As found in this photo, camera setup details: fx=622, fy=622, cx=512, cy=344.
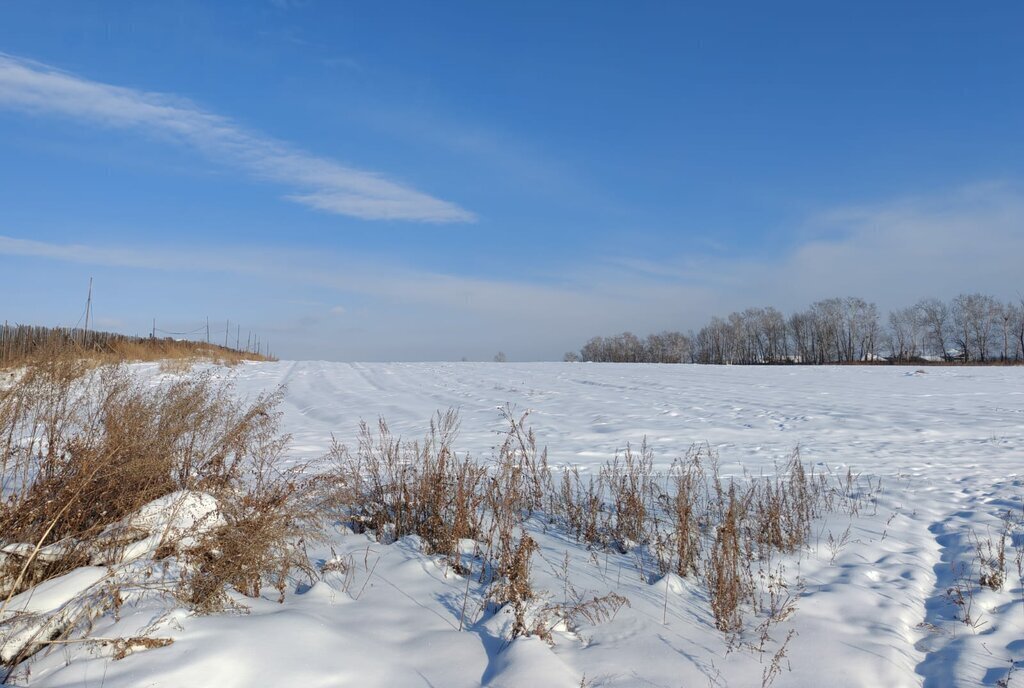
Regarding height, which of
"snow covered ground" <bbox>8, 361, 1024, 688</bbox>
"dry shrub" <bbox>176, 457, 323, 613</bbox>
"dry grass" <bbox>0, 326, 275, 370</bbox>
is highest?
"dry grass" <bbox>0, 326, 275, 370</bbox>

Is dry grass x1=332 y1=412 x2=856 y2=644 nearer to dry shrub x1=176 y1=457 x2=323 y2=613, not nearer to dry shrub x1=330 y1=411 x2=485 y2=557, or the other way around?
dry shrub x1=330 y1=411 x2=485 y2=557

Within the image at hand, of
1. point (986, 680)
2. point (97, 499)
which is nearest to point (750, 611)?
point (986, 680)

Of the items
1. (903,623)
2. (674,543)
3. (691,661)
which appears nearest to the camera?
(691,661)

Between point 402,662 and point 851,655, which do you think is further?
point 851,655

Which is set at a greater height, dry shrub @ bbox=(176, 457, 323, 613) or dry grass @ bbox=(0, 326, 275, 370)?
dry grass @ bbox=(0, 326, 275, 370)

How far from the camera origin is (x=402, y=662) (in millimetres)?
3084

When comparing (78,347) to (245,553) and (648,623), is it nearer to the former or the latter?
(245,553)

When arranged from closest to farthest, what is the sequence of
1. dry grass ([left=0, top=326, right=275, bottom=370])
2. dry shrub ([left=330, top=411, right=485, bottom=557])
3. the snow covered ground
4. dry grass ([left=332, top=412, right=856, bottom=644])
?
the snow covered ground
dry grass ([left=332, top=412, right=856, bottom=644])
dry shrub ([left=330, top=411, right=485, bottom=557])
dry grass ([left=0, top=326, right=275, bottom=370])

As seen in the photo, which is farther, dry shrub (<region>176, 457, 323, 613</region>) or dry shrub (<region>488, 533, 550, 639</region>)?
dry shrub (<region>488, 533, 550, 639</region>)

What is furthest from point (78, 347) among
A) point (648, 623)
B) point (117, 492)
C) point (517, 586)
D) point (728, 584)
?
point (728, 584)

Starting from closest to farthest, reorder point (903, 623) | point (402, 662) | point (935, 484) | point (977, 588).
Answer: point (402, 662)
point (903, 623)
point (977, 588)
point (935, 484)

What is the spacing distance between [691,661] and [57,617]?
3071mm

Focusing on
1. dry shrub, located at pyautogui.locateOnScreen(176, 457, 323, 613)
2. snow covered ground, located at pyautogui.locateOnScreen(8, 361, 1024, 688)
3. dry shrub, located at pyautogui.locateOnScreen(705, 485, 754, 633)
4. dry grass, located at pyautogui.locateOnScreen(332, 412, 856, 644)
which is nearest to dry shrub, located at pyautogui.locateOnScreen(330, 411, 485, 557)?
dry grass, located at pyautogui.locateOnScreen(332, 412, 856, 644)

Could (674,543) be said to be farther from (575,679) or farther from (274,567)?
(274,567)
